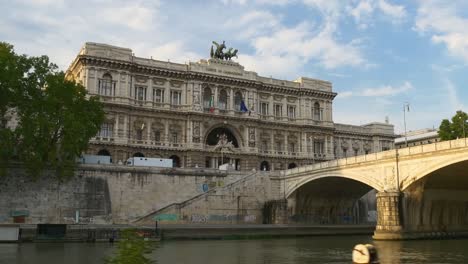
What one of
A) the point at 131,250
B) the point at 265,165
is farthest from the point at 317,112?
the point at 131,250

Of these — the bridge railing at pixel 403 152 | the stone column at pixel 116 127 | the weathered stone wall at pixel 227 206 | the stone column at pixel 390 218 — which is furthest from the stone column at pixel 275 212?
the stone column at pixel 116 127

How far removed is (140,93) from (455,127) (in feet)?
128

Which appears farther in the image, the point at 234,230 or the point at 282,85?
the point at 282,85

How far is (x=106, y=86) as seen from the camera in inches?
2502

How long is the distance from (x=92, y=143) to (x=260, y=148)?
23.4 m

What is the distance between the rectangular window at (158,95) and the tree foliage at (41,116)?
699 inches

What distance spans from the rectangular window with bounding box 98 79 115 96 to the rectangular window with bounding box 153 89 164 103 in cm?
573

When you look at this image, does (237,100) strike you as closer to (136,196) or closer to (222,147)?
(222,147)

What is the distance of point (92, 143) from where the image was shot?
2382 inches

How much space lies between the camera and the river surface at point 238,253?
28.1 m

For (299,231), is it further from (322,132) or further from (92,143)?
(322,132)

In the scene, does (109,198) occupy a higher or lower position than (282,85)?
lower

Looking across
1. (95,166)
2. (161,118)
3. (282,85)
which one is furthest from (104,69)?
(282,85)

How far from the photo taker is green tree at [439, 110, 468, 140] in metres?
62.4
